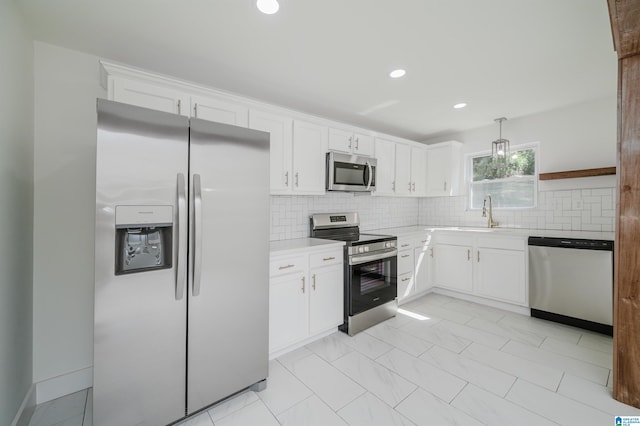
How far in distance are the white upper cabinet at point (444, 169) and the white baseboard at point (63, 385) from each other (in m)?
4.59

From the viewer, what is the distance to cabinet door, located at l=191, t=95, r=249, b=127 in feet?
7.48

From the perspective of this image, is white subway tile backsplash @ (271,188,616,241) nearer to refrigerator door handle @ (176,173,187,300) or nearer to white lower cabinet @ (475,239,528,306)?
white lower cabinet @ (475,239,528,306)

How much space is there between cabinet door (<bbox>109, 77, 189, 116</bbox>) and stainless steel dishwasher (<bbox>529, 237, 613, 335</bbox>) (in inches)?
153

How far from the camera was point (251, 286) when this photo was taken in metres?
1.94

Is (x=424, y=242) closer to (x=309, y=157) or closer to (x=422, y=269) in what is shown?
(x=422, y=269)

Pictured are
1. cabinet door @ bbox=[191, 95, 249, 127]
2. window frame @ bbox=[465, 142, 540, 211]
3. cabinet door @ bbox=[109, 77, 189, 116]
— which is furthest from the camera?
window frame @ bbox=[465, 142, 540, 211]

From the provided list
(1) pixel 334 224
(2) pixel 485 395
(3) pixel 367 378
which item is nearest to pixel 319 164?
(1) pixel 334 224

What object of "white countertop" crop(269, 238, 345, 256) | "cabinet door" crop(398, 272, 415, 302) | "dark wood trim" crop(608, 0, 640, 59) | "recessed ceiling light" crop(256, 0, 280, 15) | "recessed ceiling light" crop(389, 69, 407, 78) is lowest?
"cabinet door" crop(398, 272, 415, 302)

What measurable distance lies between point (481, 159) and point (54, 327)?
5.28 metres

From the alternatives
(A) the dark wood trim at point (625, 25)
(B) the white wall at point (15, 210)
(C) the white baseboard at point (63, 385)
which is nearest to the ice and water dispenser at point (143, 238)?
(B) the white wall at point (15, 210)

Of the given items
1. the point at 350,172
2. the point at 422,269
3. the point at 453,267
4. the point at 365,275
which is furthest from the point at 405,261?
the point at 350,172

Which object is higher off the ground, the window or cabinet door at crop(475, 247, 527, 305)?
the window

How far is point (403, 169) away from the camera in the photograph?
4.16 m

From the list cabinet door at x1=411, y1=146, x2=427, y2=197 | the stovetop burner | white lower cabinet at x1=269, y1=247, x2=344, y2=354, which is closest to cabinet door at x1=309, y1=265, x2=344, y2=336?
white lower cabinet at x1=269, y1=247, x2=344, y2=354
